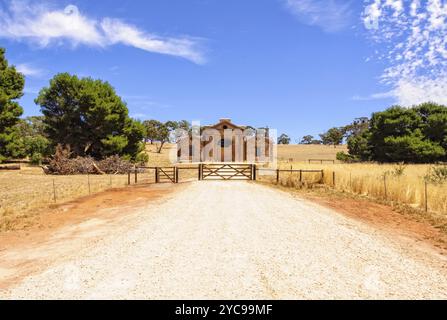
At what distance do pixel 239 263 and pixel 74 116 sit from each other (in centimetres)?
4307

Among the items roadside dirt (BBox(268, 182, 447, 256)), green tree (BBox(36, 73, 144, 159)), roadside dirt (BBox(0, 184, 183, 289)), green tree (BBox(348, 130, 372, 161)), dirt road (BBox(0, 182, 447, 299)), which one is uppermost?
green tree (BBox(36, 73, 144, 159))

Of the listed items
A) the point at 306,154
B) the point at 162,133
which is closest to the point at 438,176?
the point at 306,154

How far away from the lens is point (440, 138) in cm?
5131

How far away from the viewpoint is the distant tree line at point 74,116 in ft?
143

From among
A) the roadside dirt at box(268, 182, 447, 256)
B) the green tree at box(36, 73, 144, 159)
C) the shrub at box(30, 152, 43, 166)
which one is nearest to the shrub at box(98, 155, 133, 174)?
the green tree at box(36, 73, 144, 159)

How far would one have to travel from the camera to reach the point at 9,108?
43406mm

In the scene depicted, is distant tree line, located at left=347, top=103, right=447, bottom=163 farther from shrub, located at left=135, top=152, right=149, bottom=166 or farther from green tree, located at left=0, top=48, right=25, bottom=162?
green tree, located at left=0, top=48, right=25, bottom=162

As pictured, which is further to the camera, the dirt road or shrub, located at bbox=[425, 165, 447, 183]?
shrub, located at bbox=[425, 165, 447, 183]

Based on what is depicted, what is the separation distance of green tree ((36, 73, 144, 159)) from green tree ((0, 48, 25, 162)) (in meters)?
3.15

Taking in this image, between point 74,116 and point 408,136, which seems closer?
point 74,116

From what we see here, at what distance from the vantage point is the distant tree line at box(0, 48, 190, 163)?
1711 inches

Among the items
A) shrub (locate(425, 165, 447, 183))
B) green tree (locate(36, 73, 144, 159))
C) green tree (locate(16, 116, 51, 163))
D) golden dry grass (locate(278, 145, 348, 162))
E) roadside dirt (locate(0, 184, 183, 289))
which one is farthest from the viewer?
golden dry grass (locate(278, 145, 348, 162))

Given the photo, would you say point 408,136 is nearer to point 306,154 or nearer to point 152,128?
point 306,154
